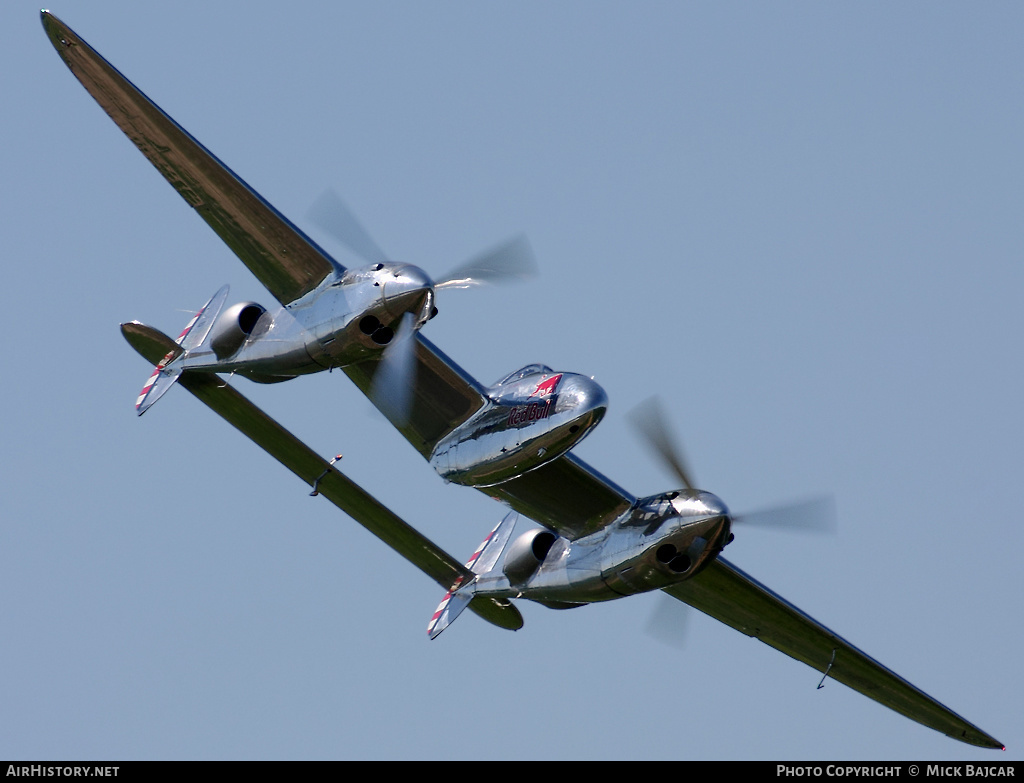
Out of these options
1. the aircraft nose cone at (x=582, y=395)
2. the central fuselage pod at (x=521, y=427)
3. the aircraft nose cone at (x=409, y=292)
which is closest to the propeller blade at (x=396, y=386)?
the aircraft nose cone at (x=409, y=292)

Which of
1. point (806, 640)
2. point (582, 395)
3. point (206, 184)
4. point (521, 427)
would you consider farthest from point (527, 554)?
point (206, 184)

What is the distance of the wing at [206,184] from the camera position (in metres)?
27.6

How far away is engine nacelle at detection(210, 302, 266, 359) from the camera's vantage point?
27734mm

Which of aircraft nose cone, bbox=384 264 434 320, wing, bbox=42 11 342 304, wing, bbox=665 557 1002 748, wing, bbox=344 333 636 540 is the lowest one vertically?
wing, bbox=665 557 1002 748

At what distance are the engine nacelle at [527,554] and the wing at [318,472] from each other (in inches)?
50.3

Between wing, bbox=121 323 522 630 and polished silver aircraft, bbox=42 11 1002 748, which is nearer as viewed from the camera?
polished silver aircraft, bbox=42 11 1002 748

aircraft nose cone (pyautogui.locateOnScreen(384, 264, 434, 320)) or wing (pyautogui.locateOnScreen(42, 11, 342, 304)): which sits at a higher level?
wing (pyautogui.locateOnScreen(42, 11, 342, 304))

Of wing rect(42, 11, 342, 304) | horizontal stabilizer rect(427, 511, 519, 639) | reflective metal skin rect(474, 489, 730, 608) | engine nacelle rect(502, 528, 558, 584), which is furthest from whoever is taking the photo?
horizontal stabilizer rect(427, 511, 519, 639)

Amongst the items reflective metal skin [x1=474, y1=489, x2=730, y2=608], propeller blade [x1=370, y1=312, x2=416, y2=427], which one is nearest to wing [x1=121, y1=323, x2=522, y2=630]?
reflective metal skin [x1=474, y1=489, x2=730, y2=608]

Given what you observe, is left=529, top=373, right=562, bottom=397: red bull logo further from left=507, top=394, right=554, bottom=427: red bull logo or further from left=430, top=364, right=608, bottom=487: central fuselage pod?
left=507, top=394, right=554, bottom=427: red bull logo

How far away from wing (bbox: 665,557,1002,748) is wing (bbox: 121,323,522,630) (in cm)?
427
